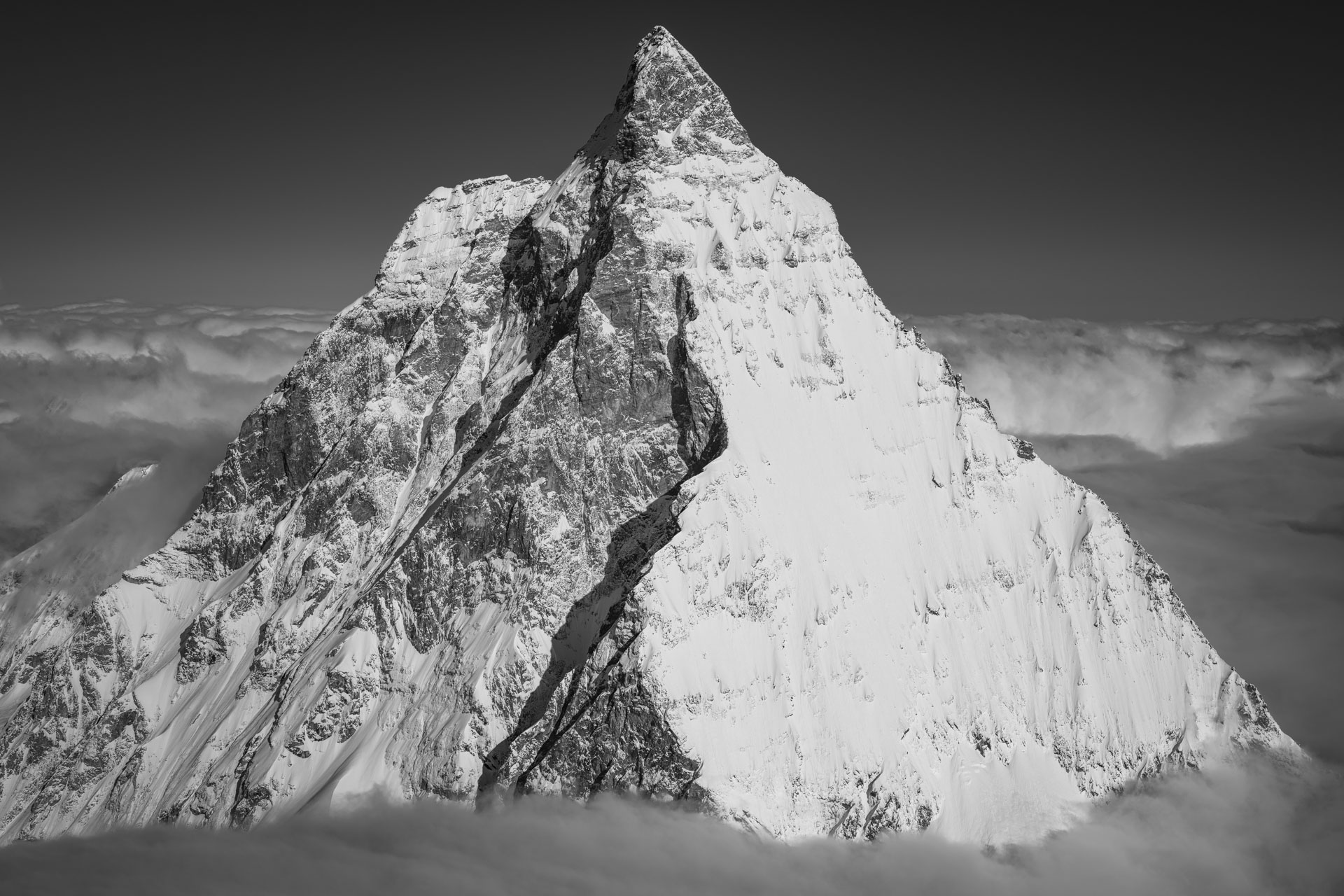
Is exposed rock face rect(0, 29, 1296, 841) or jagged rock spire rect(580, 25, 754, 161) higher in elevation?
jagged rock spire rect(580, 25, 754, 161)

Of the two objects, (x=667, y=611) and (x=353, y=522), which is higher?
(x=353, y=522)

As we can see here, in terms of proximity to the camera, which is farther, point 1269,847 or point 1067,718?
point 1269,847

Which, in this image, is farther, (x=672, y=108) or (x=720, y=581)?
(x=672, y=108)

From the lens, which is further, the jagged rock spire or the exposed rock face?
the jagged rock spire

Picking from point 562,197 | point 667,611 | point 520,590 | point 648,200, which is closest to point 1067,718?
point 667,611

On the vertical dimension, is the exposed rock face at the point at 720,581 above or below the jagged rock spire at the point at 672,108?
below

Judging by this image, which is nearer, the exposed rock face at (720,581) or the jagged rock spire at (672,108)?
the exposed rock face at (720,581)

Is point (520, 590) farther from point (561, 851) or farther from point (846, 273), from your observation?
point (846, 273)

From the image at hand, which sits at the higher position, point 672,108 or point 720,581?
point 672,108
